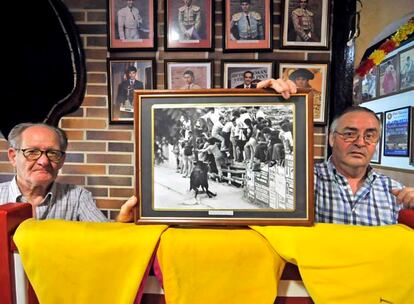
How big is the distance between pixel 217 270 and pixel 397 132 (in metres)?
3.35

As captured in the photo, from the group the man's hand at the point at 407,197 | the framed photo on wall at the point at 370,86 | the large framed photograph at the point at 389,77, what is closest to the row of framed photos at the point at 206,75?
the man's hand at the point at 407,197

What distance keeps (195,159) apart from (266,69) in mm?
1034

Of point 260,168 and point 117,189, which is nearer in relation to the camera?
point 260,168

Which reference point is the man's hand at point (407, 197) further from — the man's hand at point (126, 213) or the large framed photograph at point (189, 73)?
the large framed photograph at point (189, 73)

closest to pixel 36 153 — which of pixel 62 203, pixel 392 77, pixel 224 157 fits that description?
pixel 62 203

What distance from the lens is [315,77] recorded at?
5.11ft

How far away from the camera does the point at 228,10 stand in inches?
60.0

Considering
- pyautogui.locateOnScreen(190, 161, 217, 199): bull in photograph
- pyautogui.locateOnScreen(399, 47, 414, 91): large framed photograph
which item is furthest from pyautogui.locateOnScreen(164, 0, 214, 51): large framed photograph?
pyautogui.locateOnScreen(399, 47, 414, 91): large framed photograph

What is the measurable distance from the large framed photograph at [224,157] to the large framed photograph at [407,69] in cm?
290

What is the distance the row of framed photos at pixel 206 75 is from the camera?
155 cm

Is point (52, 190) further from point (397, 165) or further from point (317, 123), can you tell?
point (397, 165)

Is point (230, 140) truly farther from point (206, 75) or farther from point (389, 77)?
point (389, 77)

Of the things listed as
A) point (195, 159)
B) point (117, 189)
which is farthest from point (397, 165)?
point (195, 159)

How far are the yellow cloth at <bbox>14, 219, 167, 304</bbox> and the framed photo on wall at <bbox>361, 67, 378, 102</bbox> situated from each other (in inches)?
151
